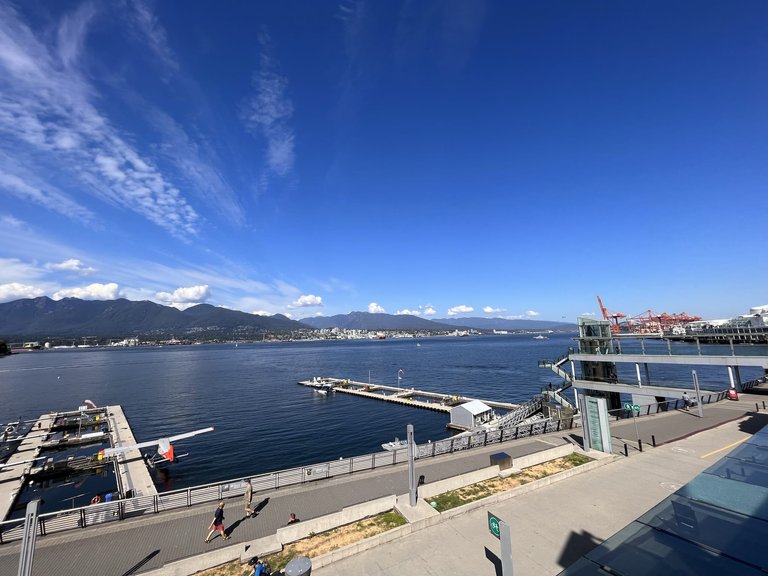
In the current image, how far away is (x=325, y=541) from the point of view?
12.8 meters

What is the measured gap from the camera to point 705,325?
534 feet

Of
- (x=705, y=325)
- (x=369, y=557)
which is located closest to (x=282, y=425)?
(x=369, y=557)

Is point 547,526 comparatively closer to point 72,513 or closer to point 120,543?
point 120,543

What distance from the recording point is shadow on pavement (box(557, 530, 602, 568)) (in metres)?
11.6

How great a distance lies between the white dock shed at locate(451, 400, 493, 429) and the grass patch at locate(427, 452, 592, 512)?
2110 cm

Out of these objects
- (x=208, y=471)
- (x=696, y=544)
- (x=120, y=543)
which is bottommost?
(x=208, y=471)

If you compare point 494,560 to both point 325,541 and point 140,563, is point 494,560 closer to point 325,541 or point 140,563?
point 325,541

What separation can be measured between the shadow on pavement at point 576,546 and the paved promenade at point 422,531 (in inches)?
1.3

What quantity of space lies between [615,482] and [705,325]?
197791 mm

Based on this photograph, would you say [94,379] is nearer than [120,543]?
No

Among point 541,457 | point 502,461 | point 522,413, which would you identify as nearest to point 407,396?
point 522,413

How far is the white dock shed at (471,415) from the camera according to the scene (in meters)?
41.6

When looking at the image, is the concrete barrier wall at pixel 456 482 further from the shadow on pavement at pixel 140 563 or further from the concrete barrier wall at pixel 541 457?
the shadow on pavement at pixel 140 563

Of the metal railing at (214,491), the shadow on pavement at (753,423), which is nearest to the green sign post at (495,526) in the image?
the metal railing at (214,491)
